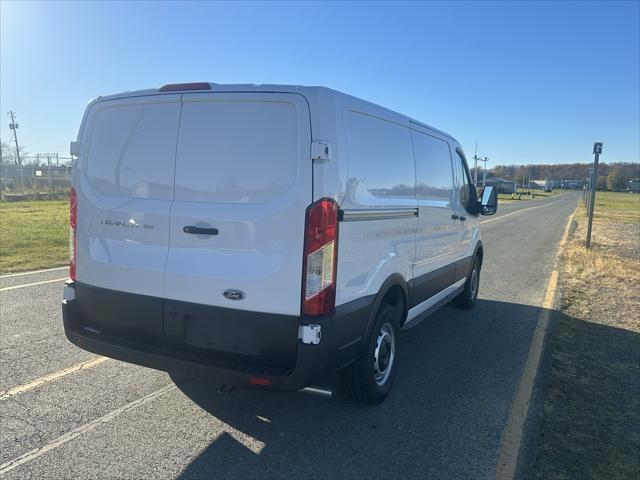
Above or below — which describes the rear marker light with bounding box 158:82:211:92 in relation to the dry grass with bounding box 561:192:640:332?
above

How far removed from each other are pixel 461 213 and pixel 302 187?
362 centimetres

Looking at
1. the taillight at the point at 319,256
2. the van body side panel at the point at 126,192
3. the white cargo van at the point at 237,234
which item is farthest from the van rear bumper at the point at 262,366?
the van body side panel at the point at 126,192

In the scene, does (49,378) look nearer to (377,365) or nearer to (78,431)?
(78,431)

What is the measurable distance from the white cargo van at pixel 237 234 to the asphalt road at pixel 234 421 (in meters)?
0.46

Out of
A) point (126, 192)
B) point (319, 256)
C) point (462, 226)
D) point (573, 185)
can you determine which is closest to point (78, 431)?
point (126, 192)

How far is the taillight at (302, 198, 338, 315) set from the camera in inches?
123

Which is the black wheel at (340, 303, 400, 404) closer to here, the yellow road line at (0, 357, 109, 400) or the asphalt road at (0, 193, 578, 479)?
the asphalt road at (0, 193, 578, 479)

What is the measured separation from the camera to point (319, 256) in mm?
3150

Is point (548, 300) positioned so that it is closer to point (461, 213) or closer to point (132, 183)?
point (461, 213)

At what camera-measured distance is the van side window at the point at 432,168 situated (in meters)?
4.84

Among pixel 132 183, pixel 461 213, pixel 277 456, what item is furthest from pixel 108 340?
pixel 461 213

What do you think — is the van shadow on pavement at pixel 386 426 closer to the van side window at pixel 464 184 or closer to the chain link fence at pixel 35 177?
the van side window at pixel 464 184

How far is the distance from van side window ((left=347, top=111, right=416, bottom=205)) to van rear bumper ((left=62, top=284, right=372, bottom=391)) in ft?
2.74

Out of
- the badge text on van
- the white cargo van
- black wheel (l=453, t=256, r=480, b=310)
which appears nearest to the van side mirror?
black wheel (l=453, t=256, r=480, b=310)
